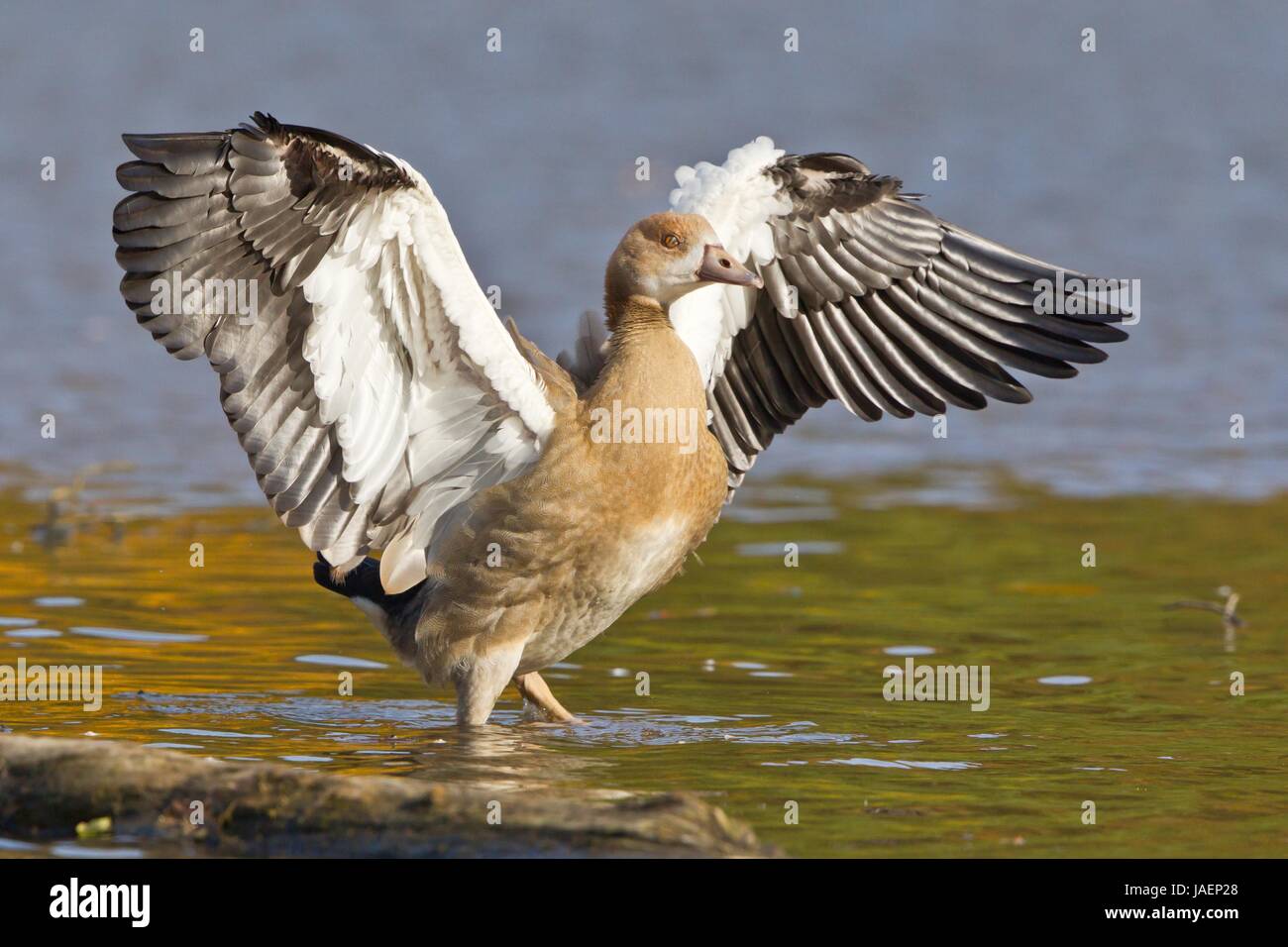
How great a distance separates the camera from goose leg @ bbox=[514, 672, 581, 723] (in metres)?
9.70

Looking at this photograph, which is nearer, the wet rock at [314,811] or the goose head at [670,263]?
the wet rock at [314,811]

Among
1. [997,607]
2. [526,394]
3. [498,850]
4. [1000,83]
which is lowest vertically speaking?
→ [498,850]

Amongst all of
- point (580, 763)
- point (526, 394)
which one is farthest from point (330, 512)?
point (580, 763)

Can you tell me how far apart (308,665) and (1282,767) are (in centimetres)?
483

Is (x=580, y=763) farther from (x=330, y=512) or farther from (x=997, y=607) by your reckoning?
(x=997, y=607)

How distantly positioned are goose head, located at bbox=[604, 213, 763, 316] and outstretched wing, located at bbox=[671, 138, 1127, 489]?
19.1 inches

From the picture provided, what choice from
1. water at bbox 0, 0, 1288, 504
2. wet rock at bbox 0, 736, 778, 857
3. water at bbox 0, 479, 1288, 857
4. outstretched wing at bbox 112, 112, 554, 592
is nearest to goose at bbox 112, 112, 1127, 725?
outstretched wing at bbox 112, 112, 554, 592

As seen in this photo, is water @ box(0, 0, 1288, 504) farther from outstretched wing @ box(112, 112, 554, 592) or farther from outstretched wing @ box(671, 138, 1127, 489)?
outstretched wing @ box(112, 112, 554, 592)

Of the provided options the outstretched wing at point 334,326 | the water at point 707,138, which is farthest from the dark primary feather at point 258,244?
the water at point 707,138

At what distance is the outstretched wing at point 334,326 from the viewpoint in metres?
8.38

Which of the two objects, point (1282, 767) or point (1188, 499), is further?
point (1188, 499)

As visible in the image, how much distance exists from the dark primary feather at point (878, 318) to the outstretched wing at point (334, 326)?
1.71m

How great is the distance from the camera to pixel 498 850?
684 cm

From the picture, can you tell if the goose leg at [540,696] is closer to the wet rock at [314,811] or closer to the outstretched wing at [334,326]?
the outstretched wing at [334,326]
